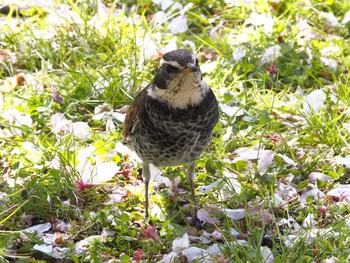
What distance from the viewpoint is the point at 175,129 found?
4449 millimetres

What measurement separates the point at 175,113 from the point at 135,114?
1.50ft

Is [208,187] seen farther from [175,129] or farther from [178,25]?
[178,25]

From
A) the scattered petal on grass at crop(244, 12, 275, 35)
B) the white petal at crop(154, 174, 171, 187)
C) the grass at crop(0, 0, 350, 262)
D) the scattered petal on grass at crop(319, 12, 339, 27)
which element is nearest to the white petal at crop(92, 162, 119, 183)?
the grass at crop(0, 0, 350, 262)

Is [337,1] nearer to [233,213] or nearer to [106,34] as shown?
[106,34]

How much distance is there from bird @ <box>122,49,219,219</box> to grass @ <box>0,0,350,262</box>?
48cm

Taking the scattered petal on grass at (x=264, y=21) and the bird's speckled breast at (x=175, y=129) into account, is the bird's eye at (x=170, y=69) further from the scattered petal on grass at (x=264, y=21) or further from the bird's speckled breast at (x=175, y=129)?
the scattered petal on grass at (x=264, y=21)

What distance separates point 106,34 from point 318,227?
287 cm

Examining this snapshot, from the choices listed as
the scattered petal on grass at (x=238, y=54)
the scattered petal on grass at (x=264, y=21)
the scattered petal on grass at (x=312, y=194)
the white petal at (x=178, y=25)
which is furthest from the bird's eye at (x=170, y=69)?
the scattered petal on grass at (x=264, y=21)

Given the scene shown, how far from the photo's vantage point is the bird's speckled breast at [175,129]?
14.5 feet

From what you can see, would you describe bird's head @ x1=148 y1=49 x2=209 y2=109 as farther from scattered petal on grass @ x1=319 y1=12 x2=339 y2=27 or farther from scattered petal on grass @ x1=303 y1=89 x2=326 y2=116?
scattered petal on grass @ x1=319 y1=12 x2=339 y2=27

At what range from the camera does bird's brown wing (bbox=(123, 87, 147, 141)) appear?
15.3 feet

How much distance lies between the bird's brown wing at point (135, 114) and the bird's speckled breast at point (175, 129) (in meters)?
0.07

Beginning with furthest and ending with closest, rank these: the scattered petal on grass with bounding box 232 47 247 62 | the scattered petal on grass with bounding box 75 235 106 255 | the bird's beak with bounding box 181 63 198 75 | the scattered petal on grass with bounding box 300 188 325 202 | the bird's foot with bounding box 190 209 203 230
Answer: the scattered petal on grass with bounding box 232 47 247 62 → the scattered petal on grass with bounding box 300 188 325 202 → the bird's foot with bounding box 190 209 203 230 → the scattered petal on grass with bounding box 75 235 106 255 → the bird's beak with bounding box 181 63 198 75

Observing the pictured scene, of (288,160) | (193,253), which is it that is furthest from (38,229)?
(288,160)
